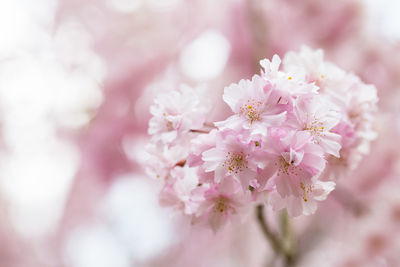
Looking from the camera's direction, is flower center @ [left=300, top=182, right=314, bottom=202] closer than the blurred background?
Yes

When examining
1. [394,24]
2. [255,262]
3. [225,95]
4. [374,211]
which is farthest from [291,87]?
[255,262]

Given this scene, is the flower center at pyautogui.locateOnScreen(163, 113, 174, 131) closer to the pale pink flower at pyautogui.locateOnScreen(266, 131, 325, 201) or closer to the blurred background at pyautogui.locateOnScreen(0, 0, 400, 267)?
the pale pink flower at pyautogui.locateOnScreen(266, 131, 325, 201)

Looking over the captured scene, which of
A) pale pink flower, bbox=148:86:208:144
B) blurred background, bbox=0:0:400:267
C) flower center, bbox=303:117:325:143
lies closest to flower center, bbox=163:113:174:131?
pale pink flower, bbox=148:86:208:144

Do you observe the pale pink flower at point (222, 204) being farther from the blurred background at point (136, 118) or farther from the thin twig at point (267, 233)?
the blurred background at point (136, 118)

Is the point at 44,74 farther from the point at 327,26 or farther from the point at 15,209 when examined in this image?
the point at 327,26

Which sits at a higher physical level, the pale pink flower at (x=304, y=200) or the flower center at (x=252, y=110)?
the flower center at (x=252, y=110)

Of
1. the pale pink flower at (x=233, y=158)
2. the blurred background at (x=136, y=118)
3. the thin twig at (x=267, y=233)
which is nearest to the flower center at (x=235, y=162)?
the pale pink flower at (x=233, y=158)
